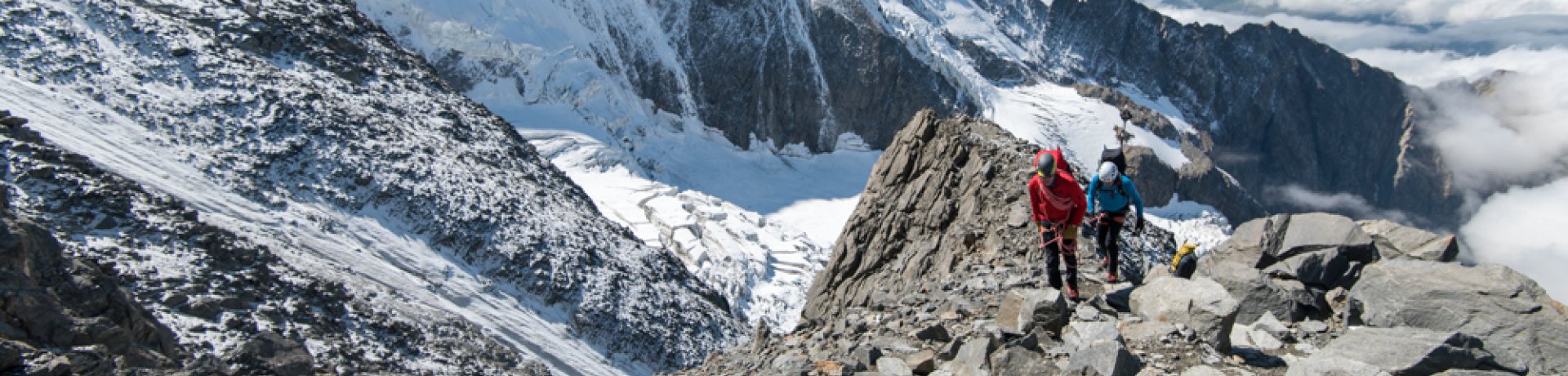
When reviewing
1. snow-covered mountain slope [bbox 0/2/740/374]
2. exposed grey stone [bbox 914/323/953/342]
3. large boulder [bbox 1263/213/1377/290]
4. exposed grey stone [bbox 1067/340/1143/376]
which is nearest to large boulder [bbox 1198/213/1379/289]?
large boulder [bbox 1263/213/1377/290]

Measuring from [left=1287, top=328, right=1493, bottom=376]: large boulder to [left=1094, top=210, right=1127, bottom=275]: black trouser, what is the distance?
4.13 metres

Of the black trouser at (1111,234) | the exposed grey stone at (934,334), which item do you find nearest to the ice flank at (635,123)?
the black trouser at (1111,234)

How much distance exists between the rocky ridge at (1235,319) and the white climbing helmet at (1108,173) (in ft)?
4.61

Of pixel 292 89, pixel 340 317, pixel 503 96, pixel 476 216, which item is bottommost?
pixel 340 317

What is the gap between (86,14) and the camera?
1650 inches

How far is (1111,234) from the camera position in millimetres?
12820

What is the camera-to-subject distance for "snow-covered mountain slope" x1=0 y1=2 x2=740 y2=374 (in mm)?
35688

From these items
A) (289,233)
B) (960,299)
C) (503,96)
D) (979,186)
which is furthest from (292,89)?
(503,96)

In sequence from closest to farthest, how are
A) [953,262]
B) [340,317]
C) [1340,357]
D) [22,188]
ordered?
1. [1340,357]
2. [953,262]
3. [22,188]
4. [340,317]

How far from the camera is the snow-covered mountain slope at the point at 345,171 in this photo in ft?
117

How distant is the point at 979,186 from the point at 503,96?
90774 millimetres

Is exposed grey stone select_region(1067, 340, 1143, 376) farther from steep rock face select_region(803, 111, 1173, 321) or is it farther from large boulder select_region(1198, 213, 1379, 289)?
steep rock face select_region(803, 111, 1173, 321)

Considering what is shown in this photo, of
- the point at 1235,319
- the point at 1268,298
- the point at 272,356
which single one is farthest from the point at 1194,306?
the point at 272,356

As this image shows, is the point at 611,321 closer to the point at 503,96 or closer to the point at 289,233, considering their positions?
the point at 289,233
